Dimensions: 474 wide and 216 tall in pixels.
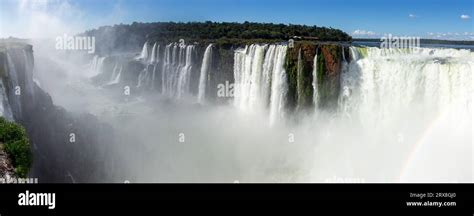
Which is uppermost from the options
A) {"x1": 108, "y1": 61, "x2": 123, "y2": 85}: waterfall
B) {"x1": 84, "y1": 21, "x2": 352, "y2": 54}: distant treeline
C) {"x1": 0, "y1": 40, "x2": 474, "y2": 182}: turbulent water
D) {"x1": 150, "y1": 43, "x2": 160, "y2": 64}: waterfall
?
{"x1": 84, "y1": 21, "x2": 352, "y2": 54}: distant treeline

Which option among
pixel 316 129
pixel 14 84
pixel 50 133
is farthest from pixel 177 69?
pixel 14 84

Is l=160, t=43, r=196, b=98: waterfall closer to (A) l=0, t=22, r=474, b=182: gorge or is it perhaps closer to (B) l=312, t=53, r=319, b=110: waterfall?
(A) l=0, t=22, r=474, b=182: gorge

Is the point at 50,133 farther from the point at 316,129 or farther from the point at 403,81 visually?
the point at 403,81

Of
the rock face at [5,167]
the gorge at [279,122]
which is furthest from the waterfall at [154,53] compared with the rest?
the rock face at [5,167]

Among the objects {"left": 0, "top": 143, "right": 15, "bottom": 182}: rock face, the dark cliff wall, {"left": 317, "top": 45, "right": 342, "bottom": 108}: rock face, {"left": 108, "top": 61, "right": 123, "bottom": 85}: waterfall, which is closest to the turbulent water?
{"left": 317, "top": 45, "right": 342, "bottom": 108}: rock face

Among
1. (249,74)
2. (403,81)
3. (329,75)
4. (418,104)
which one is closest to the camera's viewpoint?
(418,104)
